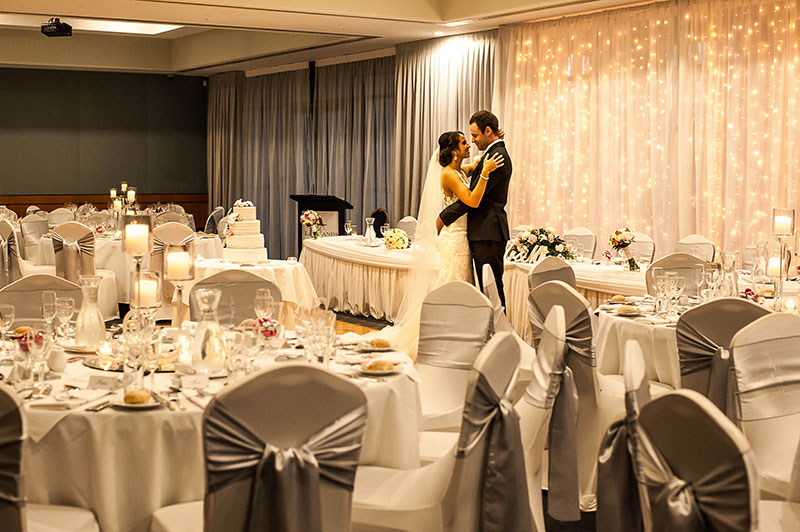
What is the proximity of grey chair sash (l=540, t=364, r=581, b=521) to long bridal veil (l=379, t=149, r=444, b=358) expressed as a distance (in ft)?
10.8

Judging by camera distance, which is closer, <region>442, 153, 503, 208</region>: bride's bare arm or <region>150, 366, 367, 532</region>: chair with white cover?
<region>150, 366, 367, 532</region>: chair with white cover

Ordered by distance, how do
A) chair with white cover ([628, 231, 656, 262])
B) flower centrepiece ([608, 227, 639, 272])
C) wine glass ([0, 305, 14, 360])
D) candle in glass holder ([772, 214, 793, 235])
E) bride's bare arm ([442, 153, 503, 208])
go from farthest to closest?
chair with white cover ([628, 231, 656, 262])
flower centrepiece ([608, 227, 639, 272])
bride's bare arm ([442, 153, 503, 208])
candle in glass holder ([772, 214, 793, 235])
wine glass ([0, 305, 14, 360])

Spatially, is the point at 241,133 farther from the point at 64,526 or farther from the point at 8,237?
the point at 64,526

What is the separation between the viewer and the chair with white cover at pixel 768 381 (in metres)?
3.28

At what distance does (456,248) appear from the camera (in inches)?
248

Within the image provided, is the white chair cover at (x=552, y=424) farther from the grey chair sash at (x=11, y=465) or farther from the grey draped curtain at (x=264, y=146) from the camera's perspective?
the grey draped curtain at (x=264, y=146)

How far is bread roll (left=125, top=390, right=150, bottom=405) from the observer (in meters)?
2.80

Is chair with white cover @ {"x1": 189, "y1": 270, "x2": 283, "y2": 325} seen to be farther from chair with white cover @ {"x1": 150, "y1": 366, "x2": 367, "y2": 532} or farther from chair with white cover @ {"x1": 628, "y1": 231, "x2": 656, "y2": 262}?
chair with white cover @ {"x1": 628, "y1": 231, "x2": 656, "y2": 262}

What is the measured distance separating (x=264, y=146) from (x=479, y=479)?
13070 millimetres

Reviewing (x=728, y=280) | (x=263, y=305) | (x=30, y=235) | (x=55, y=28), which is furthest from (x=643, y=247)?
(x=55, y=28)

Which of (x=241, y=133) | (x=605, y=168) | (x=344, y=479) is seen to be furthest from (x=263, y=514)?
(x=241, y=133)

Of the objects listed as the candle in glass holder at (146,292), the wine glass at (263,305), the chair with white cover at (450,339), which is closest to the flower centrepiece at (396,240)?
the chair with white cover at (450,339)

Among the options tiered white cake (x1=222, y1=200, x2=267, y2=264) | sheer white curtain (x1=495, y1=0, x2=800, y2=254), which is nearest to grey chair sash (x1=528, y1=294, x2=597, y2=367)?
tiered white cake (x1=222, y1=200, x2=267, y2=264)

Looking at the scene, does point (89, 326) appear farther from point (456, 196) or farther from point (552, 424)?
point (456, 196)
